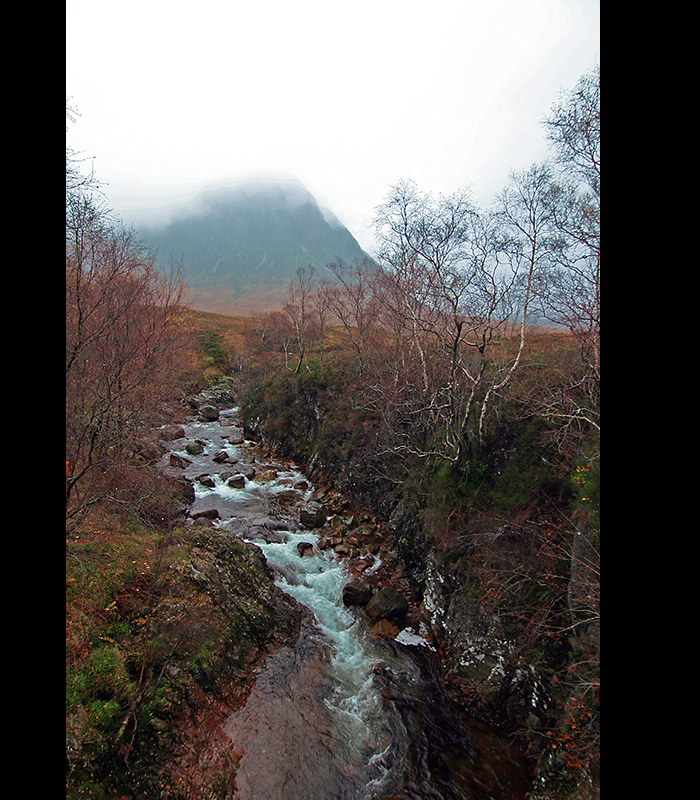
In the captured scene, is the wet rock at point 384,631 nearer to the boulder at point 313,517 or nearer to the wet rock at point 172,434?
the boulder at point 313,517

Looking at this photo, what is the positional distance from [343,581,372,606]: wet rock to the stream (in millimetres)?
191

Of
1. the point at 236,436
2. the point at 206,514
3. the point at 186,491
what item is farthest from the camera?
the point at 236,436

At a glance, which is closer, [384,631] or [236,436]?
[384,631]

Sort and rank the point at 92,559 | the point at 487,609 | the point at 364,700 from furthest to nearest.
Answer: the point at 487,609 → the point at 364,700 → the point at 92,559

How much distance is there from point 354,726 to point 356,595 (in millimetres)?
3818

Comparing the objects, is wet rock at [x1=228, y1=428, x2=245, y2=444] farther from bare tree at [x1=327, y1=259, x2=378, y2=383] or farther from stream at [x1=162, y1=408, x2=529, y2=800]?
stream at [x1=162, y1=408, x2=529, y2=800]

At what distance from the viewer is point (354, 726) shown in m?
8.12

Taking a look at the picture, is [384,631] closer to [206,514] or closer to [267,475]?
[206,514]

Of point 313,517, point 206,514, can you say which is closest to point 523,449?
point 313,517
